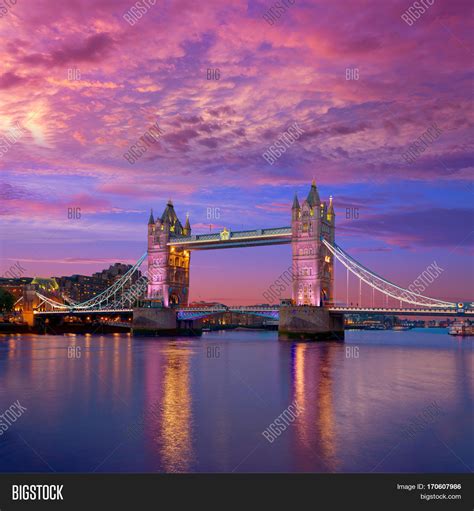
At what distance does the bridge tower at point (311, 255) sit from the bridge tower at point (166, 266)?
20550 mm

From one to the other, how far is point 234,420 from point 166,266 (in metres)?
58.6

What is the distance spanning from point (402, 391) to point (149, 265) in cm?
5759

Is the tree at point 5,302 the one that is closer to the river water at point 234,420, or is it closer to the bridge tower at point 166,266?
the bridge tower at point 166,266

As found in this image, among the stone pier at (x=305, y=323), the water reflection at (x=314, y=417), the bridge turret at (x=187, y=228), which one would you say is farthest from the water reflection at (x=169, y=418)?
the bridge turret at (x=187, y=228)

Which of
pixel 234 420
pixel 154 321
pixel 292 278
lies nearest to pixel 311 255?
pixel 292 278

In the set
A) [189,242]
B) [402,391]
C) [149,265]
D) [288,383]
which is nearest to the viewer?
[402,391]

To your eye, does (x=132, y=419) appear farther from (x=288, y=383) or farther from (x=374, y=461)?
(x=288, y=383)

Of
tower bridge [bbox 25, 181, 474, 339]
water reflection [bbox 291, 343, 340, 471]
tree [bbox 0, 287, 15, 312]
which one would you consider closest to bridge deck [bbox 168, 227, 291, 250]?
tower bridge [bbox 25, 181, 474, 339]

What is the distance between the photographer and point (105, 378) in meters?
23.2

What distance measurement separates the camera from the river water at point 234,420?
10.7 metres

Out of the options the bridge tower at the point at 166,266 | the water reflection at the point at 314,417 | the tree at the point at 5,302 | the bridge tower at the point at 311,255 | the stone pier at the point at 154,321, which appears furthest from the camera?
the tree at the point at 5,302

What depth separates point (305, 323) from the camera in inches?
2079

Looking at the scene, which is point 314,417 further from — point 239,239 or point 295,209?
point 239,239

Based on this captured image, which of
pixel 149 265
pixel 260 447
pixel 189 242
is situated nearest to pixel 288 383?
pixel 260 447
